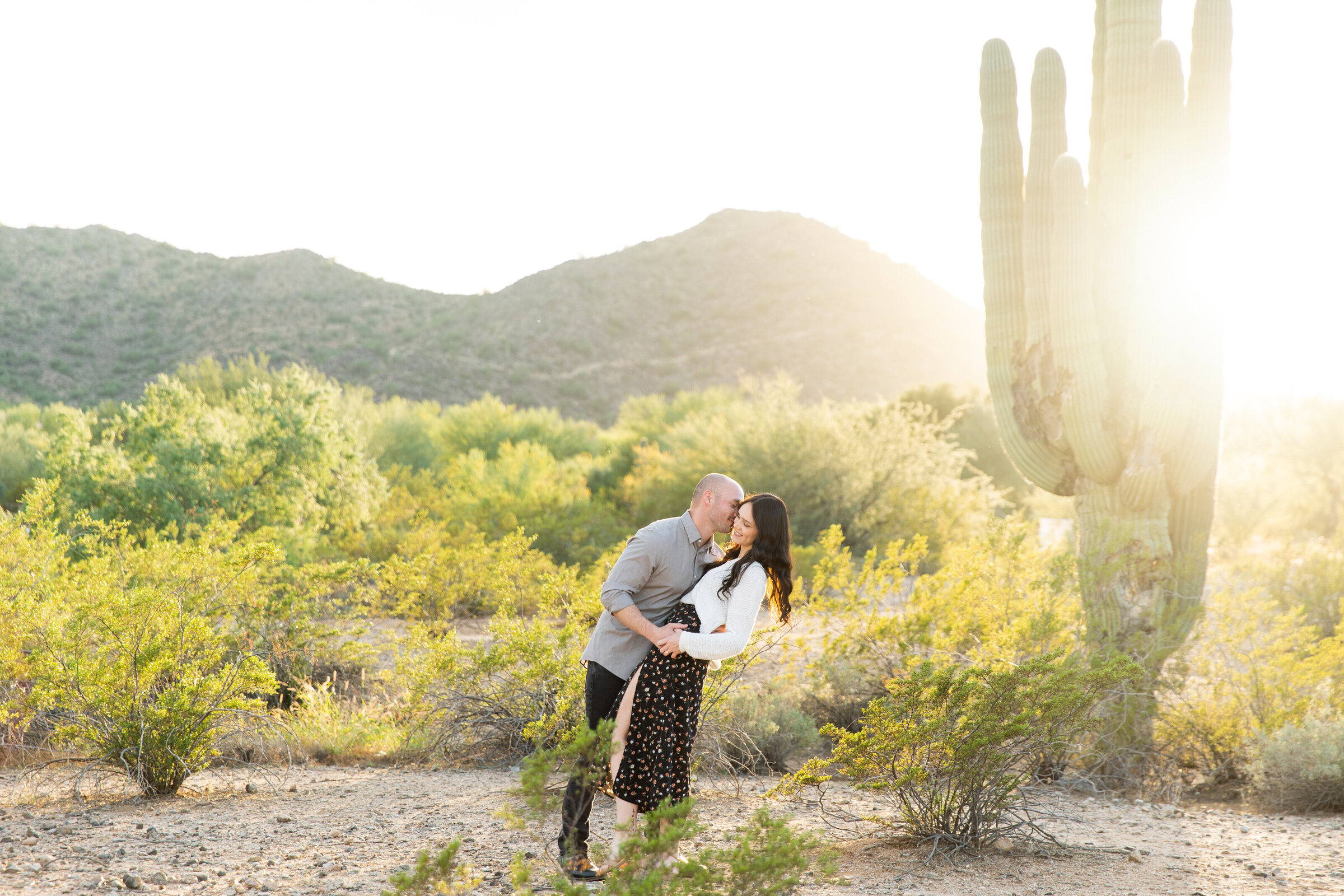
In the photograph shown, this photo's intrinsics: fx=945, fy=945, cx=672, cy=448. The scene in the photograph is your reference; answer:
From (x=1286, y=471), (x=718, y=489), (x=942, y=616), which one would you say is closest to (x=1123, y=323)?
(x=942, y=616)

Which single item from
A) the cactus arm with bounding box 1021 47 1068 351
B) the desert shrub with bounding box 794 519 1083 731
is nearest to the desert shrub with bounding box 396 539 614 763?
the desert shrub with bounding box 794 519 1083 731

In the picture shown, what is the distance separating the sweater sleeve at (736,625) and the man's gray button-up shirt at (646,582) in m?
0.23

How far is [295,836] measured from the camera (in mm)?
4219

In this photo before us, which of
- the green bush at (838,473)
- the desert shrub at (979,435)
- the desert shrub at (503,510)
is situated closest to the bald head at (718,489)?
the desert shrub at (503,510)

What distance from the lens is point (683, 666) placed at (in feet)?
11.3

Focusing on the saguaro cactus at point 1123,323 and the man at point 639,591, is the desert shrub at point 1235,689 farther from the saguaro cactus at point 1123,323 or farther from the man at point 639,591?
the man at point 639,591

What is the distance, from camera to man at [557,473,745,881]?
3.47 m

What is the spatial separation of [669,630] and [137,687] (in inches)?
121

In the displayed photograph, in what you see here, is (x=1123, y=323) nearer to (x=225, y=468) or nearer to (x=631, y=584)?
(x=631, y=584)

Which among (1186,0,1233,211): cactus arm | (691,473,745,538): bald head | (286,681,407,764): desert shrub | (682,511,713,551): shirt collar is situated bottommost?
(286,681,407,764): desert shrub

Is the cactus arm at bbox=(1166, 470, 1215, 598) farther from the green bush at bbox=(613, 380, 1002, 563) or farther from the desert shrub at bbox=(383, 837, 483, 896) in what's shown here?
the green bush at bbox=(613, 380, 1002, 563)

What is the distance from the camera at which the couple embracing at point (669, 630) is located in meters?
3.35

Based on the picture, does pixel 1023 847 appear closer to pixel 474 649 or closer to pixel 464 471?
pixel 474 649

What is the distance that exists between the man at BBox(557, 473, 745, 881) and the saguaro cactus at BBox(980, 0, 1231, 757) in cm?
384
